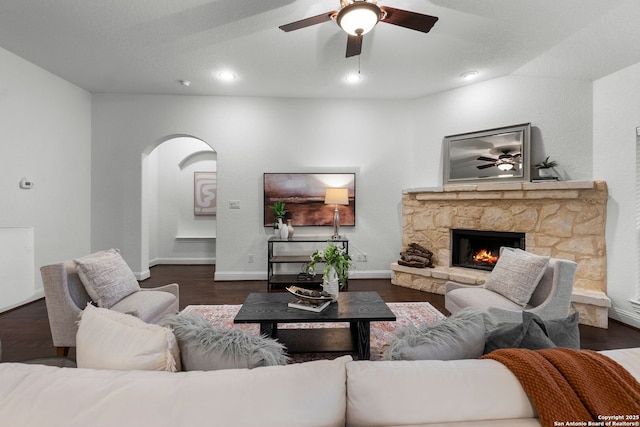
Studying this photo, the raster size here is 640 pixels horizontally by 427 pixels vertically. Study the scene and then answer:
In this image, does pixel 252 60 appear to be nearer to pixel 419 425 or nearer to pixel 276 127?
pixel 276 127

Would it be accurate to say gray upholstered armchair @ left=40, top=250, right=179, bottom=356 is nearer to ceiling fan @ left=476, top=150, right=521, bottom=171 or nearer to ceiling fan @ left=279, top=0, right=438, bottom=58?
ceiling fan @ left=279, top=0, right=438, bottom=58

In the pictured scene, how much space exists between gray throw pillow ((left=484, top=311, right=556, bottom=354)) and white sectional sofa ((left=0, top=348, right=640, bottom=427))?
233 millimetres

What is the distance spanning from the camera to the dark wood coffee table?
2.01 metres

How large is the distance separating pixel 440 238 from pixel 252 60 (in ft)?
11.4

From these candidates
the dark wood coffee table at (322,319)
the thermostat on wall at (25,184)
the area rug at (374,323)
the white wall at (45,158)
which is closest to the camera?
the dark wood coffee table at (322,319)

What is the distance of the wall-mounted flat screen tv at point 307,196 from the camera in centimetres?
465

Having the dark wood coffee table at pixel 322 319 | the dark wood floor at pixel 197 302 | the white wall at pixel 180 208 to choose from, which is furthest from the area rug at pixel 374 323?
the white wall at pixel 180 208

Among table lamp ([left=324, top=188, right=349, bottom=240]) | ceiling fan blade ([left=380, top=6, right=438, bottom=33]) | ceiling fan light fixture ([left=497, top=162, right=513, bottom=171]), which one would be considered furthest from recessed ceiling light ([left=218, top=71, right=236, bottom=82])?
ceiling fan light fixture ([left=497, top=162, right=513, bottom=171])

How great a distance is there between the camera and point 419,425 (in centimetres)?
79

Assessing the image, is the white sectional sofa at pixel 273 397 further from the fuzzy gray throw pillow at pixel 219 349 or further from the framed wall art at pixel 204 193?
the framed wall art at pixel 204 193

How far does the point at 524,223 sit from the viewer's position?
12.0ft

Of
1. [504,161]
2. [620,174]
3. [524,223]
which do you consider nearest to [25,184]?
[504,161]

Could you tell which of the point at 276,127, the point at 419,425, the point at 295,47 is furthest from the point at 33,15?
the point at 419,425

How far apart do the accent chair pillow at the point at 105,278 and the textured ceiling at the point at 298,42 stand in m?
2.19
